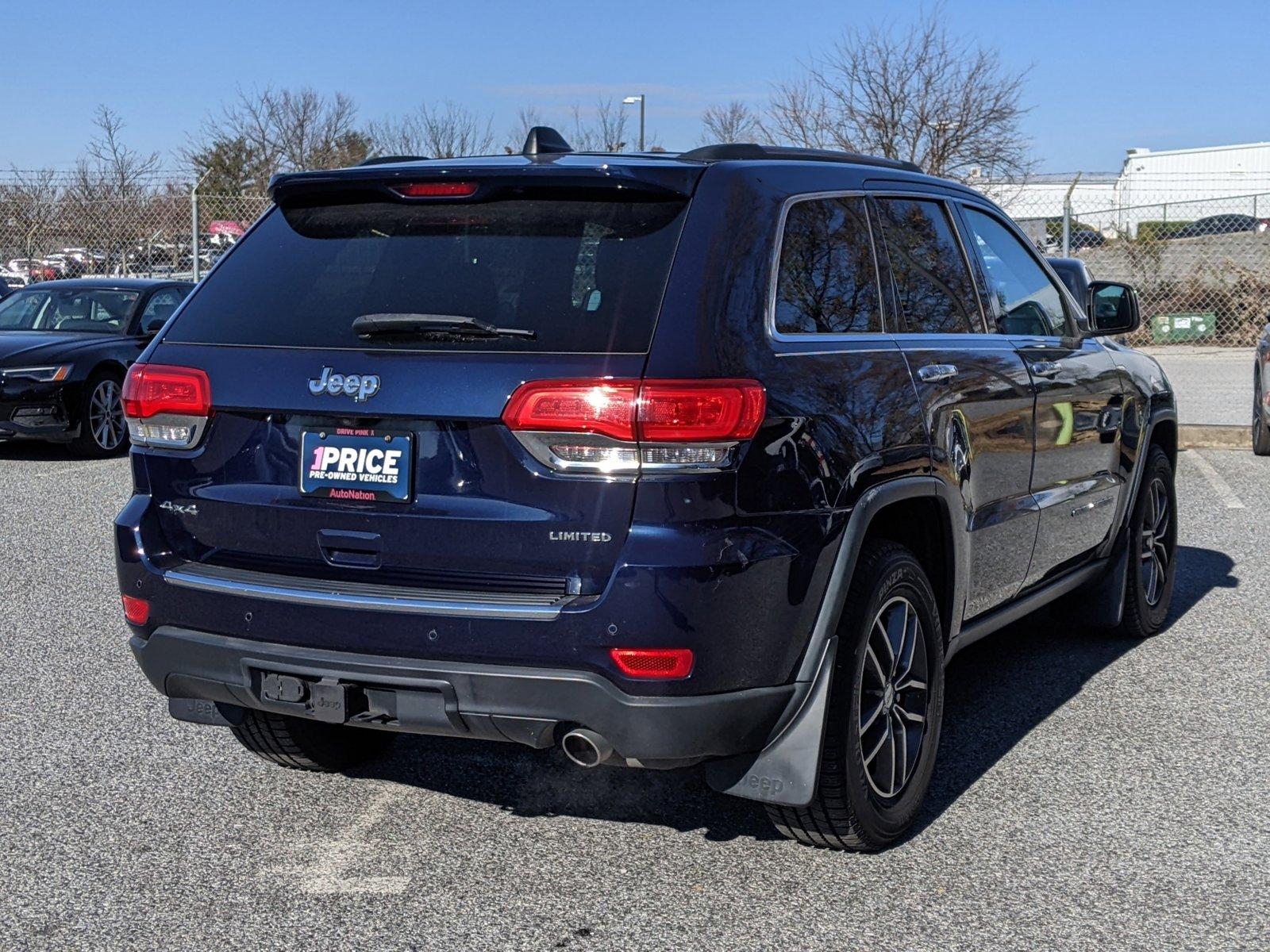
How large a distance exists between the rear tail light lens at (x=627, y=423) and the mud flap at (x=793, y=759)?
2.13ft

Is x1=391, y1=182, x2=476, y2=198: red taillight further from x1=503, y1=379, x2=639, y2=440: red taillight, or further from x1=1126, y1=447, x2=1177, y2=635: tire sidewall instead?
x1=1126, y1=447, x2=1177, y2=635: tire sidewall

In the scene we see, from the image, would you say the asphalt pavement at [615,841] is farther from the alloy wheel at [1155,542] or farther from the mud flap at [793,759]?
the alloy wheel at [1155,542]

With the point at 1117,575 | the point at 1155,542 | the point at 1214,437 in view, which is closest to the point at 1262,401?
the point at 1214,437

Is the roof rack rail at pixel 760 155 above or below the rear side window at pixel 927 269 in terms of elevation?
above

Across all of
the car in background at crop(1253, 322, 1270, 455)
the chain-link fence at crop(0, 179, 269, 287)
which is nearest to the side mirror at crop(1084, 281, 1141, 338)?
the car in background at crop(1253, 322, 1270, 455)

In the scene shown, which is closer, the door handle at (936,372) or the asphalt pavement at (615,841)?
the asphalt pavement at (615,841)

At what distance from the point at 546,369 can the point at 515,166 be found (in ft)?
2.08

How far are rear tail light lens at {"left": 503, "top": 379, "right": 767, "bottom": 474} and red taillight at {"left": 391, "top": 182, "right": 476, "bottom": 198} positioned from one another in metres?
0.64

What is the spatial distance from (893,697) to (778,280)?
120cm

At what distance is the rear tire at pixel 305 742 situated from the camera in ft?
14.1

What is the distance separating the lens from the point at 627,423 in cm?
319

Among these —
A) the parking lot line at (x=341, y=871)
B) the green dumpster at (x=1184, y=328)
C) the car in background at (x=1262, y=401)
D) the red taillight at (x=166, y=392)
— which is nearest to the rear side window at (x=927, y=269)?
the red taillight at (x=166, y=392)

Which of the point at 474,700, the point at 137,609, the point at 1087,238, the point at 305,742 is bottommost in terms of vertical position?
the point at 305,742

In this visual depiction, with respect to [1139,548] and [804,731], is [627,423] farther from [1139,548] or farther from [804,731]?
[1139,548]
